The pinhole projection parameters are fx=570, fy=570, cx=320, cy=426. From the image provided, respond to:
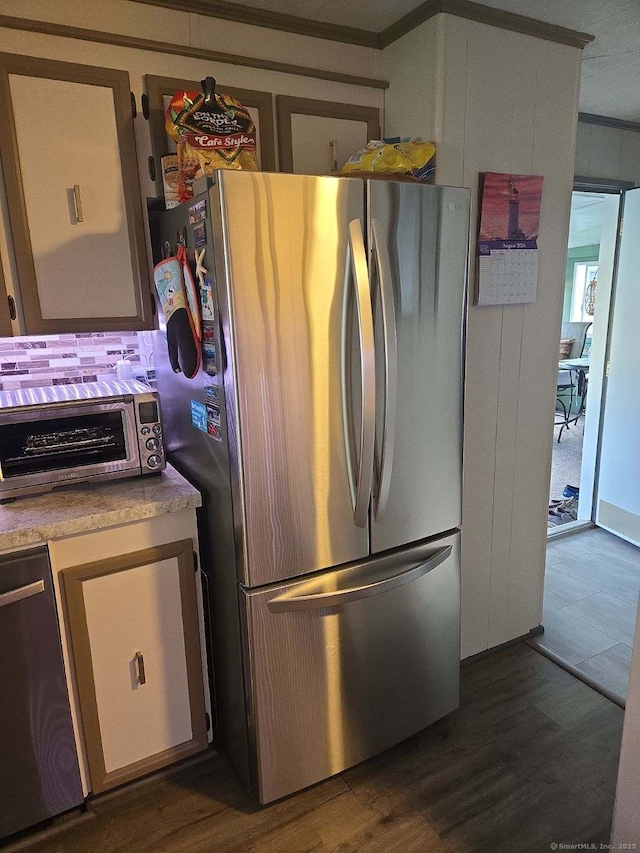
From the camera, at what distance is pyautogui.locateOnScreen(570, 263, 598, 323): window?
28.1ft

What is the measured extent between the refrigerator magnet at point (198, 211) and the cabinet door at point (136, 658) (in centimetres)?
93

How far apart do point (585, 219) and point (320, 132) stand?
5575 mm

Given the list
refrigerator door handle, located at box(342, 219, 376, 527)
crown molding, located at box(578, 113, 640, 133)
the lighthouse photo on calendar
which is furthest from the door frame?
refrigerator door handle, located at box(342, 219, 376, 527)

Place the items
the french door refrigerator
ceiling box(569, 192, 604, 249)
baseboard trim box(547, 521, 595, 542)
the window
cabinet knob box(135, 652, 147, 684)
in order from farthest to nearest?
the window → ceiling box(569, 192, 604, 249) → baseboard trim box(547, 521, 595, 542) → cabinet knob box(135, 652, 147, 684) → the french door refrigerator

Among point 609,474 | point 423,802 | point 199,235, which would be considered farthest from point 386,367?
point 609,474

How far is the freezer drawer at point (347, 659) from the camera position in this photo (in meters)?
1.63

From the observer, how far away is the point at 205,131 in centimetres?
166

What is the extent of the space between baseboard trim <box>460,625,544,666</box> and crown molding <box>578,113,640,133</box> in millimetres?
2586

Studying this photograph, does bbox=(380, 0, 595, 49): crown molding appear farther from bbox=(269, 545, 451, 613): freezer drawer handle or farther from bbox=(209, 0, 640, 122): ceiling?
bbox=(269, 545, 451, 613): freezer drawer handle

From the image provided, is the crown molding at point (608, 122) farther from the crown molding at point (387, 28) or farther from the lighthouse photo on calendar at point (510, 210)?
the lighthouse photo on calendar at point (510, 210)

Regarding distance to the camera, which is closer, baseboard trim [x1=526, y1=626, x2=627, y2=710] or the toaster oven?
the toaster oven

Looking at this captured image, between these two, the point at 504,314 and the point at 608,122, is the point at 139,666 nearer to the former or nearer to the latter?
the point at 504,314

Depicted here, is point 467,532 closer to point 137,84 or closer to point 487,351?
point 487,351

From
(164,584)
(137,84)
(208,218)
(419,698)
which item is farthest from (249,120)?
(419,698)
